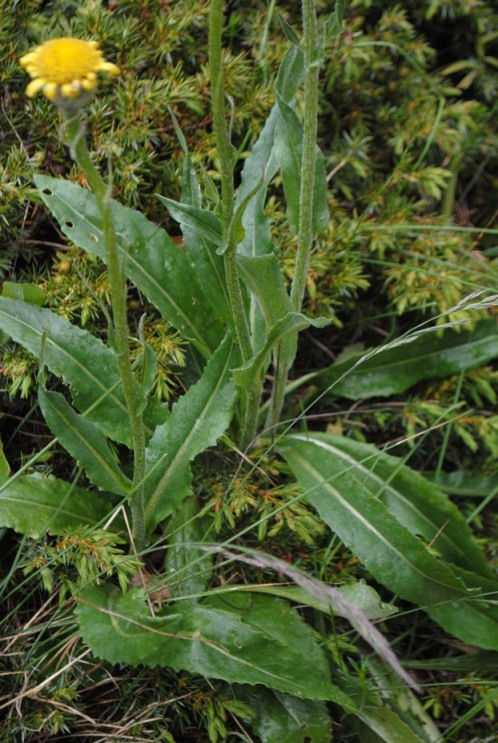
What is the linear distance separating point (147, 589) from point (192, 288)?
765 millimetres

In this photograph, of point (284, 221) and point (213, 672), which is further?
point (284, 221)

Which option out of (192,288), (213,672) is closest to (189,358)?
(192,288)

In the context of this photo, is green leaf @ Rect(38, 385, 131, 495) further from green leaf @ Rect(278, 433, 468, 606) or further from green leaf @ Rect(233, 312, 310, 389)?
green leaf @ Rect(278, 433, 468, 606)

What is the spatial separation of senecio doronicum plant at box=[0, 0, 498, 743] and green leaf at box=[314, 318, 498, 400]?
4.3 inches

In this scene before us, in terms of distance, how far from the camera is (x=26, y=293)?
6.22 feet

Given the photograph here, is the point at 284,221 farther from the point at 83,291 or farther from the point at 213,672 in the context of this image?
the point at 213,672

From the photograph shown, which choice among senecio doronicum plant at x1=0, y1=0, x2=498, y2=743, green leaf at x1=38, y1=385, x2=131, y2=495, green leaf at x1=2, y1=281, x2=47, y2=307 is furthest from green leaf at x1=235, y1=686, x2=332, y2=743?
green leaf at x1=2, y1=281, x2=47, y2=307

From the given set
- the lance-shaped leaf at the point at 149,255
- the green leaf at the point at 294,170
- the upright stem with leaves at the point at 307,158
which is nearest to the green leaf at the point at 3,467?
the lance-shaped leaf at the point at 149,255

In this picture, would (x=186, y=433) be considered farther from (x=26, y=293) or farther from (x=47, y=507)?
(x=26, y=293)

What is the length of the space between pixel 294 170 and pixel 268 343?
45 cm

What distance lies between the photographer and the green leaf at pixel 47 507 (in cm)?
162

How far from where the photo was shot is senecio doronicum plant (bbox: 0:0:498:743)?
60.1 inches

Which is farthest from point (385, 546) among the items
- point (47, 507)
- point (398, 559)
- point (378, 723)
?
point (47, 507)

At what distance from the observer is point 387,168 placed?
98.3 inches
